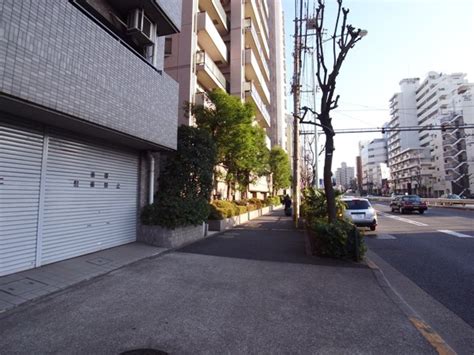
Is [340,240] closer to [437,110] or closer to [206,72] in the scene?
[206,72]

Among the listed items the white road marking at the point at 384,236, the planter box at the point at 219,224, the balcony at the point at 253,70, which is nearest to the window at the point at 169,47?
the balcony at the point at 253,70

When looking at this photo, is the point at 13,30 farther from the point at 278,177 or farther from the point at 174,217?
the point at 278,177

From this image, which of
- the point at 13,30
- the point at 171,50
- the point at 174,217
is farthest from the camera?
the point at 171,50

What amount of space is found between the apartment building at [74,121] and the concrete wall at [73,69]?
0.02 metres

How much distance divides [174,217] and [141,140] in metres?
2.54

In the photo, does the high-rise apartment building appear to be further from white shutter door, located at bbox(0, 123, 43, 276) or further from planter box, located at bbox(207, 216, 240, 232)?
white shutter door, located at bbox(0, 123, 43, 276)

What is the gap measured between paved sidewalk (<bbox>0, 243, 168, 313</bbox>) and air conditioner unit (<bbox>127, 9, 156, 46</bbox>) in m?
6.27

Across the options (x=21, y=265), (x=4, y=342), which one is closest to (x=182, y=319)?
(x=4, y=342)

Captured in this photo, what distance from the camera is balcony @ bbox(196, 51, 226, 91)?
16.5 meters

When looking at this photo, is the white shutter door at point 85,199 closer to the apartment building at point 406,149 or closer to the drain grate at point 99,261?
the drain grate at point 99,261

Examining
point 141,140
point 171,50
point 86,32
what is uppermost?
point 171,50

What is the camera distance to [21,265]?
17.9ft

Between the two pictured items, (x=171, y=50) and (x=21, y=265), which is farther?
(x=171, y=50)

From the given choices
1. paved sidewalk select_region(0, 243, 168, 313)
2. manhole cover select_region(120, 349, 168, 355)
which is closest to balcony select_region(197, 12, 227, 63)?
paved sidewalk select_region(0, 243, 168, 313)
